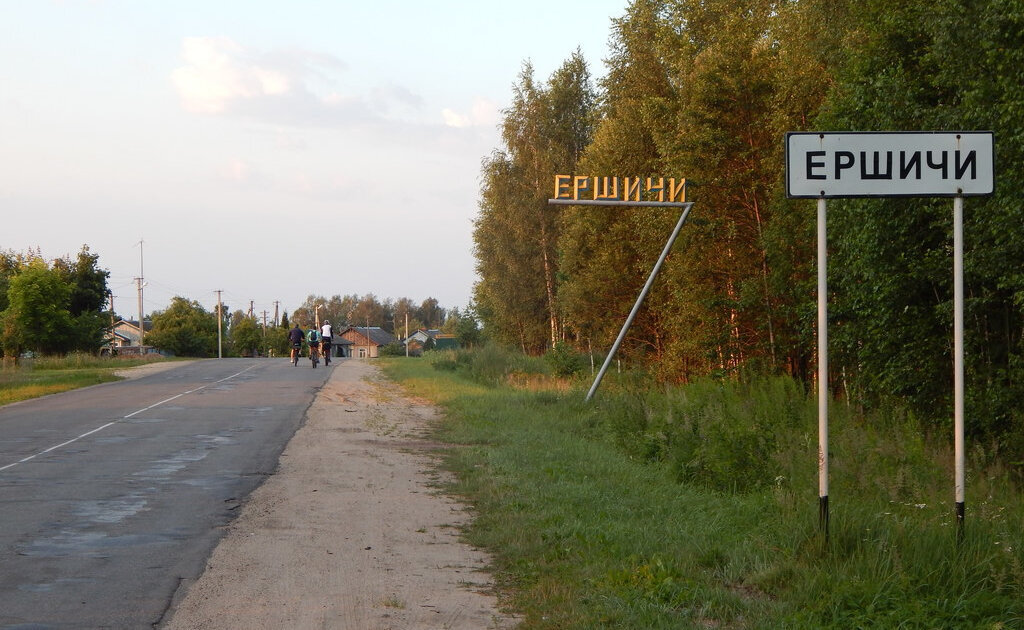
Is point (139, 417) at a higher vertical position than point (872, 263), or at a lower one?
lower

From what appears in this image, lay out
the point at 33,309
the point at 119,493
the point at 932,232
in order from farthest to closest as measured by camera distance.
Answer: the point at 33,309 → the point at 932,232 → the point at 119,493

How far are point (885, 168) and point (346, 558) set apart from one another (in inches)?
203

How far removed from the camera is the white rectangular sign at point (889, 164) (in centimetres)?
719

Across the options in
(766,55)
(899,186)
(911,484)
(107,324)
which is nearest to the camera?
(899,186)

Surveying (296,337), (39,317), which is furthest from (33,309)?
(296,337)

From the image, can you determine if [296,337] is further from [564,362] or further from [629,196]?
[629,196]

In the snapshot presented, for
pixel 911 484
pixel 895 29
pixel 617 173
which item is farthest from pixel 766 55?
pixel 911 484

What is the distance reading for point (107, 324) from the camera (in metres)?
66.1

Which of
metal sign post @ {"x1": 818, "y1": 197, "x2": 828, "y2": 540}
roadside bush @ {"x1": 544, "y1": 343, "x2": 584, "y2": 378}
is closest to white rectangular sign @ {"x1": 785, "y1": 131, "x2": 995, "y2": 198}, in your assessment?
metal sign post @ {"x1": 818, "y1": 197, "x2": 828, "y2": 540}

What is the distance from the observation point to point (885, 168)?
722 centimetres

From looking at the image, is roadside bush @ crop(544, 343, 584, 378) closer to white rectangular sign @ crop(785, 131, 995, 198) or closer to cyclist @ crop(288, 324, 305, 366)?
cyclist @ crop(288, 324, 305, 366)

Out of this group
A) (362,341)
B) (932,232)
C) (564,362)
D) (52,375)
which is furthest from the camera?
(362,341)

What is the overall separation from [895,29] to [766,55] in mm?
8130

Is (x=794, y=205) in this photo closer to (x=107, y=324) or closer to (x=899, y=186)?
(x=899, y=186)
